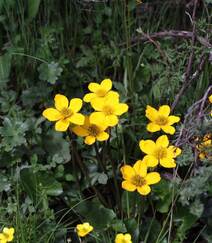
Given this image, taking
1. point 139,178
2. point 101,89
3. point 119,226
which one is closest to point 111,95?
point 101,89

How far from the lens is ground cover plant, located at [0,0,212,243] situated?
171cm

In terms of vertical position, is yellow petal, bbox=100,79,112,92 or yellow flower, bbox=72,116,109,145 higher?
yellow petal, bbox=100,79,112,92

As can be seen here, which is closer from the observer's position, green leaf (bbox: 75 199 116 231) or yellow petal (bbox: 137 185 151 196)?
yellow petal (bbox: 137 185 151 196)

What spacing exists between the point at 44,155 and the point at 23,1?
641 mm

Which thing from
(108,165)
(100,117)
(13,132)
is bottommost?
(108,165)

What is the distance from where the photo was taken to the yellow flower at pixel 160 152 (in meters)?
1.70

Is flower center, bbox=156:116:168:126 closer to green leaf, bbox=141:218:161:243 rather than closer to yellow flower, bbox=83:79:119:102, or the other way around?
yellow flower, bbox=83:79:119:102

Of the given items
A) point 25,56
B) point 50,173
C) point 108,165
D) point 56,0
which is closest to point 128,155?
point 108,165

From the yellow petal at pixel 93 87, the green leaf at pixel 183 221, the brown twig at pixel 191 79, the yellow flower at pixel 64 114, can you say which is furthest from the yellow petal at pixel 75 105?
the green leaf at pixel 183 221

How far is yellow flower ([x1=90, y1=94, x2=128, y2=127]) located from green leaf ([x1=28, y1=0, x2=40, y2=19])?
576 mm

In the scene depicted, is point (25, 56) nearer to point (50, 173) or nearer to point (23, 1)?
point (23, 1)

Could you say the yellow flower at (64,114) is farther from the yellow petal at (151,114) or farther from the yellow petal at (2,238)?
the yellow petal at (2,238)

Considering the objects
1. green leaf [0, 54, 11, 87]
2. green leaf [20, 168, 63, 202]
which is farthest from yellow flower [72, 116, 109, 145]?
green leaf [0, 54, 11, 87]

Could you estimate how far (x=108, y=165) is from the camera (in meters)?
1.94
